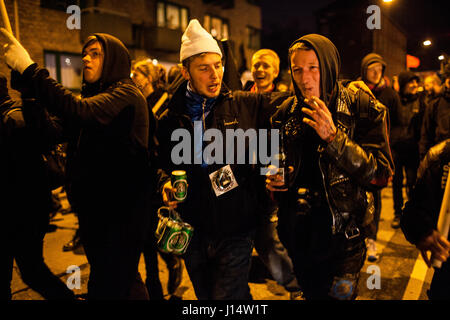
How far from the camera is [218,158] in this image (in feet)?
8.02

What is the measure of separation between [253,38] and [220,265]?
25448mm

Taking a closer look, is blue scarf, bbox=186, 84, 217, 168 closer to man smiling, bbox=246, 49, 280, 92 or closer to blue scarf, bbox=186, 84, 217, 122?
blue scarf, bbox=186, 84, 217, 122

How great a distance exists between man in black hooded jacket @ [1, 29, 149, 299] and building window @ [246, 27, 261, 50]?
24.1 m

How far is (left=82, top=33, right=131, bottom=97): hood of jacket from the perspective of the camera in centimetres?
261

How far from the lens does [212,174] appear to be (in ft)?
7.93

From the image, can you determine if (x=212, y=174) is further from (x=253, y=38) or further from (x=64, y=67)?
(x=253, y=38)

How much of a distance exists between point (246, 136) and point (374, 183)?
0.89 meters

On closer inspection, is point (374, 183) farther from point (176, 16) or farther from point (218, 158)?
point (176, 16)

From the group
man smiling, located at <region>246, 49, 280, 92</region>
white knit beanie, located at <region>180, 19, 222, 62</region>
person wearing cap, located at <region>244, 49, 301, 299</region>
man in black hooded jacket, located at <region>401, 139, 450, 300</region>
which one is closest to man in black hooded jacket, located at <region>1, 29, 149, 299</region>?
white knit beanie, located at <region>180, 19, 222, 62</region>

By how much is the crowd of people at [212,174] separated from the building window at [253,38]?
23643 millimetres

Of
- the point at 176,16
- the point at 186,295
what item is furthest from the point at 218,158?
the point at 176,16

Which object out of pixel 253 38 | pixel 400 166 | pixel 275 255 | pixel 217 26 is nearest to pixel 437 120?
pixel 400 166

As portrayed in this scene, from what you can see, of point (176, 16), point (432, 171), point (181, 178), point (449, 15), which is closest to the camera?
point (432, 171)

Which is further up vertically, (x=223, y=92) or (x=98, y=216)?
(x=223, y=92)
